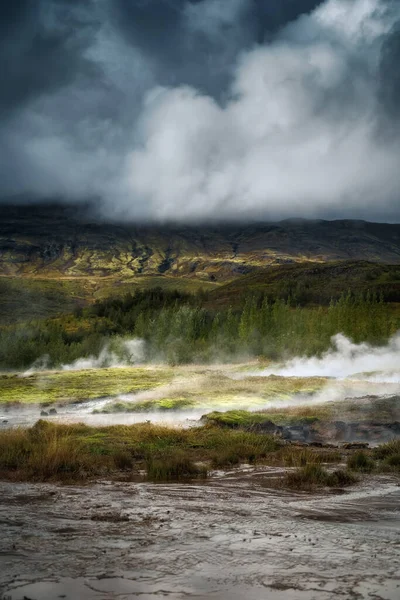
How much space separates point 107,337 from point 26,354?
64.7ft

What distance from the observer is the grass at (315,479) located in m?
17.6

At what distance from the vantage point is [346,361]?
101500 mm

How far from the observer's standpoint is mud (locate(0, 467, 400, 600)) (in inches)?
331

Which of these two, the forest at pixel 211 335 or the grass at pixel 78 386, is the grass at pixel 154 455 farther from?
the forest at pixel 211 335

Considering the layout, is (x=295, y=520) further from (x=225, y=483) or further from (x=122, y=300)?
(x=122, y=300)

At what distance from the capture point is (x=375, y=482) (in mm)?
18656

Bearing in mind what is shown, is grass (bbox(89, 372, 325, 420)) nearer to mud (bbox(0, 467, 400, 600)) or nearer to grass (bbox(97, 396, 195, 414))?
grass (bbox(97, 396, 195, 414))

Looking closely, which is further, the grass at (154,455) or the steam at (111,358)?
the steam at (111,358)

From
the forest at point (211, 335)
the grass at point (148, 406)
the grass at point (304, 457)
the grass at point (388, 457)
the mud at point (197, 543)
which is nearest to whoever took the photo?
the mud at point (197, 543)

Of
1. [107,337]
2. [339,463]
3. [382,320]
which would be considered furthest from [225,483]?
[107,337]

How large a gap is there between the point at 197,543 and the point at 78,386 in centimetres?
6238

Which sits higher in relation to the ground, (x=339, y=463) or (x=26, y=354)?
(x=339, y=463)

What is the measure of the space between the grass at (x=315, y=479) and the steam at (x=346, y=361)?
231 ft

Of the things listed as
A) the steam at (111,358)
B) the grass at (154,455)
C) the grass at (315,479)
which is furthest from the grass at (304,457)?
the steam at (111,358)
